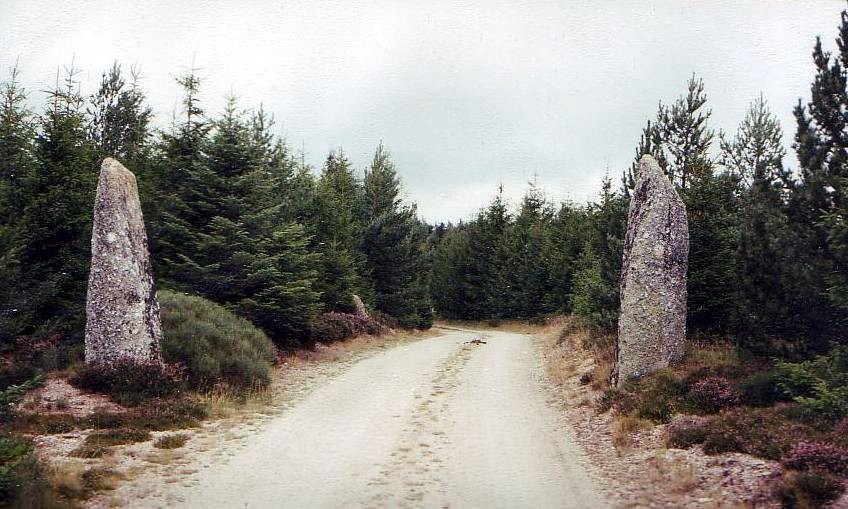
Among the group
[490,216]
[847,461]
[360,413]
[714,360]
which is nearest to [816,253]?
[714,360]

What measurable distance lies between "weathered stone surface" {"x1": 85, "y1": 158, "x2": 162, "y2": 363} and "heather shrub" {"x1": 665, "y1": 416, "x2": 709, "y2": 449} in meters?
9.90

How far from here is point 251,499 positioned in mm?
6570

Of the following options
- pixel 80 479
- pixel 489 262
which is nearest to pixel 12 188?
pixel 80 479

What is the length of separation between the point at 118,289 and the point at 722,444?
Result: 439 inches

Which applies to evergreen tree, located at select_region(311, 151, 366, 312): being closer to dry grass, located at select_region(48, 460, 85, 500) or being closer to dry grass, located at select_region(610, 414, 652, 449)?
dry grass, located at select_region(610, 414, 652, 449)

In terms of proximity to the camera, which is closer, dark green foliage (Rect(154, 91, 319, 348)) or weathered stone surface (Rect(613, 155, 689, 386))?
weathered stone surface (Rect(613, 155, 689, 386))

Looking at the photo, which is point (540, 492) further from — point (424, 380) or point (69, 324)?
point (69, 324)

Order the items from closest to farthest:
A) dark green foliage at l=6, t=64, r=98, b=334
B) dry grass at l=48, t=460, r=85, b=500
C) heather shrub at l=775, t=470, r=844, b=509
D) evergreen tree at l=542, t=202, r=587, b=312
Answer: heather shrub at l=775, t=470, r=844, b=509, dry grass at l=48, t=460, r=85, b=500, dark green foliage at l=6, t=64, r=98, b=334, evergreen tree at l=542, t=202, r=587, b=312

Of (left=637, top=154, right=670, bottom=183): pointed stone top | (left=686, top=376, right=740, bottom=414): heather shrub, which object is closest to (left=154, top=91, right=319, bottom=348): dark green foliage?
(left=637, top=154, right=670, bottom=183): pointed stone top

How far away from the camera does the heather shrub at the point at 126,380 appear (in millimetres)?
10625

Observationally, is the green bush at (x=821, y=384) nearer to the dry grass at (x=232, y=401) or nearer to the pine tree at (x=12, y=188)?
the dry grass at (x=232, y=401)

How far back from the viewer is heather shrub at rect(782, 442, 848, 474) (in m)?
6.41

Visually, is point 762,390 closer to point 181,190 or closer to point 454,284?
point 181,190

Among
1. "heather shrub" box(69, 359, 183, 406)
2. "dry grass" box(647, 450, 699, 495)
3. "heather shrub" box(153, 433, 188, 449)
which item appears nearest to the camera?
"dry grass" box(647, 450, 699, 495)
